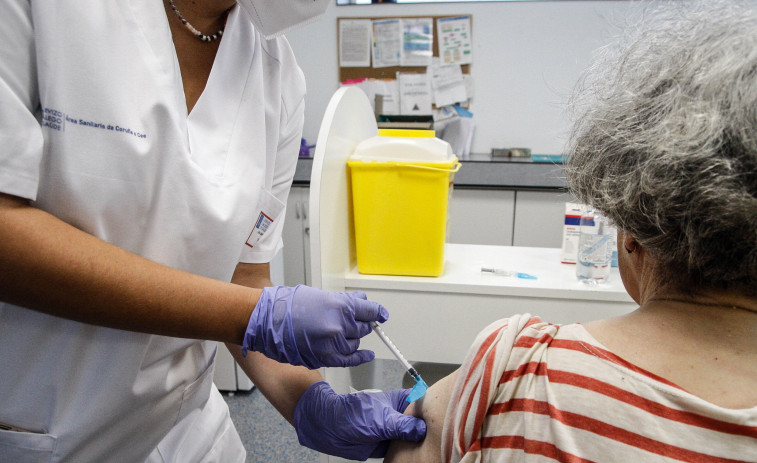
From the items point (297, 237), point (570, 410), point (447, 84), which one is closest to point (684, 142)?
point (570, 410)

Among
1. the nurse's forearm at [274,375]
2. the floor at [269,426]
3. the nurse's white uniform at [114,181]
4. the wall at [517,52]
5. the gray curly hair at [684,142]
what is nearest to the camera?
the gray curly hair at [684,142]

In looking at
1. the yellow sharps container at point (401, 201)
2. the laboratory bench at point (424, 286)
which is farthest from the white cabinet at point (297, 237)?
the yellow sharps container at point (401, 201)

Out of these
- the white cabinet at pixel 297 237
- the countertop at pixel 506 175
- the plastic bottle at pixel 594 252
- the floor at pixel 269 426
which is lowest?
the floor at pixel 269 426

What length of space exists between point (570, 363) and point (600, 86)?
368mm

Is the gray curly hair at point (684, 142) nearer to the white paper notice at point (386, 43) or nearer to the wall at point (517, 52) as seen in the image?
the wall at point (517, 52)

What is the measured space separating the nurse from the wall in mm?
2559

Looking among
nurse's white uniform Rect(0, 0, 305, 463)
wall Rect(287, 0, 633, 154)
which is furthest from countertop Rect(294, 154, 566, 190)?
nurse's white uniform Rect(0, 0, 305, 463)

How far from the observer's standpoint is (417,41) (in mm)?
3287

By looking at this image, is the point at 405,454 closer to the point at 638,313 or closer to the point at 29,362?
the point at 638,313

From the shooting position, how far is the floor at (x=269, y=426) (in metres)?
1.94

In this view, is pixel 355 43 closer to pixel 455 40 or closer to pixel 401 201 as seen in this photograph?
pixel 455 40

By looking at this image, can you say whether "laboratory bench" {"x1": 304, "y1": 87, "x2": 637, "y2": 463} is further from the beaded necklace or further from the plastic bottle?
the beaded necklace

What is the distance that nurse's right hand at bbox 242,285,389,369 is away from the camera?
2.37 feet

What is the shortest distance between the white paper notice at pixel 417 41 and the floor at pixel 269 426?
2046 millimetres
